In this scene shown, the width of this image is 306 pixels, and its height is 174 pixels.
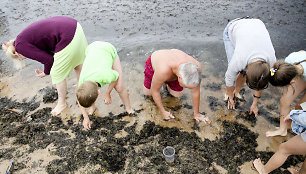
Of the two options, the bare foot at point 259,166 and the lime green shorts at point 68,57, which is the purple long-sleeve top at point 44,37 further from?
the bare foot at point 259,166

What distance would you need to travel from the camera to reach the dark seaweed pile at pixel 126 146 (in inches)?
110

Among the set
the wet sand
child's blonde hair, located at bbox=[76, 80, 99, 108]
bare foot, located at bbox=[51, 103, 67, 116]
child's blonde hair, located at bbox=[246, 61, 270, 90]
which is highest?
child's blonde hair, located at bbox=[246, 61, 270, 90]

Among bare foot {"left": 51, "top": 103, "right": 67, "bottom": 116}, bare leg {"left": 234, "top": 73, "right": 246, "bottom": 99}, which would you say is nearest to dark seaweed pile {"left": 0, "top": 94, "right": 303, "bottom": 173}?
bare foot {"left": 51, "top": 103, "right": 67, "bottom": 116}

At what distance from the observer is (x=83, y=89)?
240cm

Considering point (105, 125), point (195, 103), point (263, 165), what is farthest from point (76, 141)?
point (263, 165)

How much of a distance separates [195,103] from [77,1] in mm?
6587

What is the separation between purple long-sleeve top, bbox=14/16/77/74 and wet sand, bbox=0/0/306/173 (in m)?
1.16

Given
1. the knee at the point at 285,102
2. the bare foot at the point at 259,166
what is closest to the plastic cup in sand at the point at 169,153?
the bare foot at the point at 259,166

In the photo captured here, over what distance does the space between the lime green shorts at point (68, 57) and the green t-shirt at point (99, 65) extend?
0.85ft

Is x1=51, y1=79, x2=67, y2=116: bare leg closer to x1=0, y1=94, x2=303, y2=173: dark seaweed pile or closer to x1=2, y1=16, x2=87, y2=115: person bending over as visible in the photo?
x1=0, y1=94, x2=303, y2=173: dark seaweed pile

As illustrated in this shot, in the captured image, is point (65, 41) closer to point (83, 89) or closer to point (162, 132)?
point (83, 89)

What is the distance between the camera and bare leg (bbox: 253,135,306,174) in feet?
7.13

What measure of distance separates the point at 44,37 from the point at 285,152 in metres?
3.39

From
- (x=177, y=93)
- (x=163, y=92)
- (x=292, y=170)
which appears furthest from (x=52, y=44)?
(x=292, y=170)
